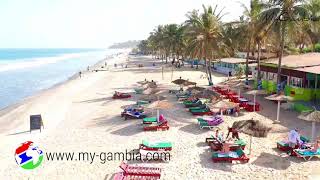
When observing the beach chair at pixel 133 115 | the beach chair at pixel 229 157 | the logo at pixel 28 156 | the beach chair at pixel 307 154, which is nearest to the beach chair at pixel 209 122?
the beach chair at pixel 133 115

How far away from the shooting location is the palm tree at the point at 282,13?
2670 cm

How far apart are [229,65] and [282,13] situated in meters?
24.0

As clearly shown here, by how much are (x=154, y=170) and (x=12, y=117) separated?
1935 centimetres

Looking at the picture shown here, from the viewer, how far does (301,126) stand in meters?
21.0

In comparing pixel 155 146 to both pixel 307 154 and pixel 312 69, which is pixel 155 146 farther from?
pixel 312 69

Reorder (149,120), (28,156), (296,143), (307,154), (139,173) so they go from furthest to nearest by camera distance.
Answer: (149,120), (28,156), (296,143), (307,154), (139,173)

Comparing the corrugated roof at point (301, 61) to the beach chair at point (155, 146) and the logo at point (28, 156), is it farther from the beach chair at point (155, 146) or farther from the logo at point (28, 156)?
the logo at point (28, 156)

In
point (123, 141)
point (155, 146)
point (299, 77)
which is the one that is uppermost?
point (299, 77)

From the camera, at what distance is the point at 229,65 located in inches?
2005

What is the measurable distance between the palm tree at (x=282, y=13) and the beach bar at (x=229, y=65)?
52.9 ft

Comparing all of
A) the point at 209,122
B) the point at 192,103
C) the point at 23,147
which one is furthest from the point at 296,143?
the point at 23,147

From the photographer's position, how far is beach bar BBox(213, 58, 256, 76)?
146 ft

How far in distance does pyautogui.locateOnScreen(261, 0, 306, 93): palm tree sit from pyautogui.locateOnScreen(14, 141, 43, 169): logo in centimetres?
1827

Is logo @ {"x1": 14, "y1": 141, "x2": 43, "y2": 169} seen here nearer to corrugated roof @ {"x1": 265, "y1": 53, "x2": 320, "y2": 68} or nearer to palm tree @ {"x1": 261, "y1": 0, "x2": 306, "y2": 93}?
palm tree @ {"x1": 261, "y1": 0, "x2": 306, "y2": 93}
